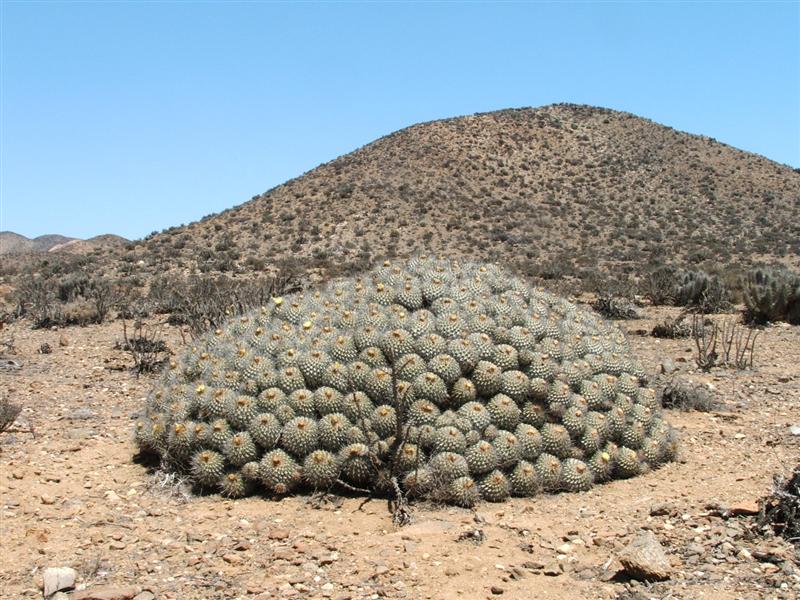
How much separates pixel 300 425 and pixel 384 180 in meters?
39.8

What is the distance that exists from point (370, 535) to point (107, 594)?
153 cm

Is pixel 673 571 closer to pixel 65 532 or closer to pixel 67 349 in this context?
pixel 65 532

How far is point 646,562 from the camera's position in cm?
406

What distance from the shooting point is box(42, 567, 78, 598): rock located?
4.02 metres

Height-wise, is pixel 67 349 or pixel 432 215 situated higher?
pixel 432 215

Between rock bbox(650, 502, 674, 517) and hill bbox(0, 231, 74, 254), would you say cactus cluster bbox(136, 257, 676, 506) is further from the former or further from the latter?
hill bbox(0, 231, 74, 254)

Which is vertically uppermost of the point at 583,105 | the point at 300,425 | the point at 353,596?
the point at 583,105

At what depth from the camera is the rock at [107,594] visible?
3938 millimetres

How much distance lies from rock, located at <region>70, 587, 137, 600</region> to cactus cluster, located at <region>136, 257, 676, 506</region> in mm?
1345

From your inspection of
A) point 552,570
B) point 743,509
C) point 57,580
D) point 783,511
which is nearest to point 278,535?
point 57,580

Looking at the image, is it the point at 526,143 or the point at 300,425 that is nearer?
the point at 300,425

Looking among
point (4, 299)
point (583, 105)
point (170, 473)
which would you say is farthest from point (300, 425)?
point (583, 105)

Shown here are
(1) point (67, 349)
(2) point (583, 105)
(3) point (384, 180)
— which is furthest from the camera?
Result: (2) point (583, 105)

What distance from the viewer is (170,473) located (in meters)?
5.62
